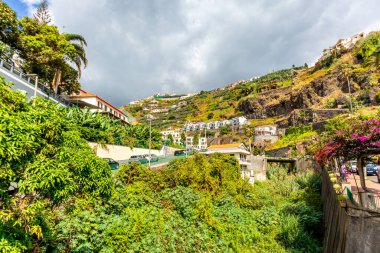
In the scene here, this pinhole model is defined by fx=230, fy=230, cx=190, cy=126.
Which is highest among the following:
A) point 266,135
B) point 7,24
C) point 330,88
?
point 330,88

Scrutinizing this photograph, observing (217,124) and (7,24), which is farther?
(217,124)

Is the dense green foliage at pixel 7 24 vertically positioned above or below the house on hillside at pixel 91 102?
above

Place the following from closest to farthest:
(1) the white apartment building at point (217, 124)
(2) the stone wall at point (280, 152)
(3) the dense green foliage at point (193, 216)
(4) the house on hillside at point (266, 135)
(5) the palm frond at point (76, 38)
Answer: (3) the dense green foliage at point (193, 216)
(5) the palm frond at point (76, 38)
(2) the stone wall at point (280, 152)
(4) the house on hillside at point (266, 135)
(1) the white apartment building at point (217, 124)

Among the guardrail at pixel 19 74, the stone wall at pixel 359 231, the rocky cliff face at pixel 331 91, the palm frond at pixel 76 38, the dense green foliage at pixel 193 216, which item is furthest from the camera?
the rocky cliff face at pixel 331 91

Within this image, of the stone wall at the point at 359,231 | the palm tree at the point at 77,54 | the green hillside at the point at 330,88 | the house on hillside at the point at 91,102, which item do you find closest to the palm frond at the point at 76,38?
the palm tree at the point at 77,54

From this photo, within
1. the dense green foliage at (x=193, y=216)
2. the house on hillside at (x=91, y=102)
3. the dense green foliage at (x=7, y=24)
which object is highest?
the dense green foliage at (x=7, y=24)

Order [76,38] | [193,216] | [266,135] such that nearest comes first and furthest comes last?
1. [193,216]
2. [76,38]
3. [266,135]

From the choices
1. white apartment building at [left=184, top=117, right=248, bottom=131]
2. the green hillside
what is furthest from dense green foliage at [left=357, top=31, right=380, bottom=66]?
white apartment building at [left=184, top=117, right=248, bottom=131]

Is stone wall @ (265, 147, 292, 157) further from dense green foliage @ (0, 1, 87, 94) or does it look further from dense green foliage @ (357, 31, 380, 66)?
dense green foliage @ (0, 1, 87, 94)

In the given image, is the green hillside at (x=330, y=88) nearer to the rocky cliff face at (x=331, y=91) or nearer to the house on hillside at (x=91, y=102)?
the rocky cliff face at (x=331, y=91)

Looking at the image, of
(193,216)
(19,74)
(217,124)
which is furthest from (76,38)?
(217,124)

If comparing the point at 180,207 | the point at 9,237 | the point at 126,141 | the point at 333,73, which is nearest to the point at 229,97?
the point at 333,73

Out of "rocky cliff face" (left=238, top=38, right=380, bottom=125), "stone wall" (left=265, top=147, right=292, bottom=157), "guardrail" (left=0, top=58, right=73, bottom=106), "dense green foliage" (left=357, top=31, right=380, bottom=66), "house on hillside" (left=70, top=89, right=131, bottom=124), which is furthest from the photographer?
"dense green foliage" (left=357, top=31, right=380, bottom=66)

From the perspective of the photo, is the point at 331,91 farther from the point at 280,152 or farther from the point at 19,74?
the point at 19,74
